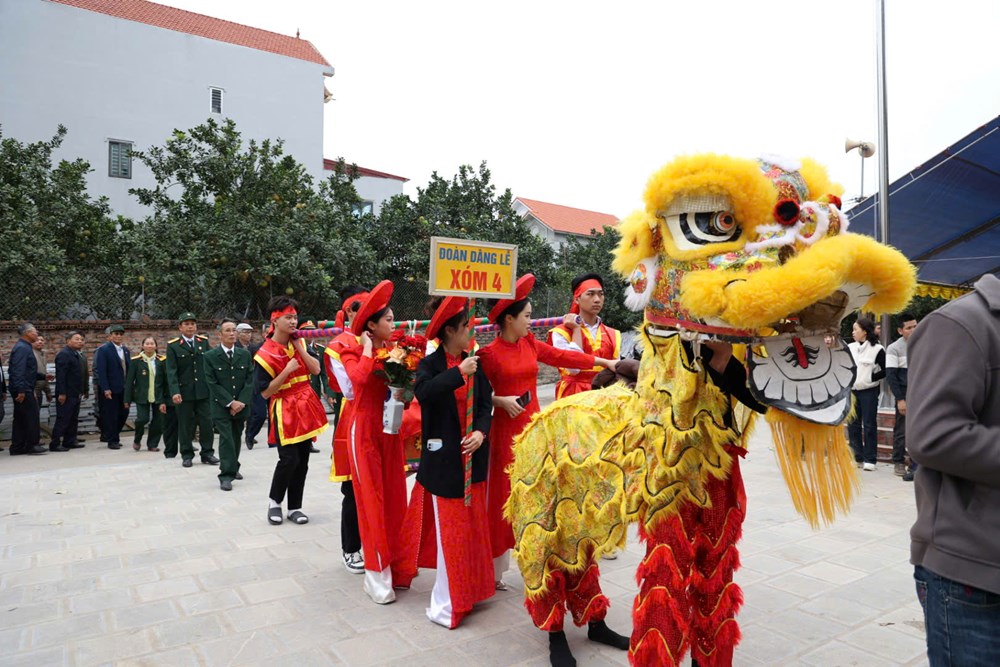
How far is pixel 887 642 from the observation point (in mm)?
3539

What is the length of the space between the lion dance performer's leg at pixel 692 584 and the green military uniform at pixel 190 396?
25.0ft

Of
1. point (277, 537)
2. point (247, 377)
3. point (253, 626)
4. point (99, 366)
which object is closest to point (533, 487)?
point (253, 626)

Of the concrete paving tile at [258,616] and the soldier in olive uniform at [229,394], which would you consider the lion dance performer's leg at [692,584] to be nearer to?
the concrete paving tile at [258,616]

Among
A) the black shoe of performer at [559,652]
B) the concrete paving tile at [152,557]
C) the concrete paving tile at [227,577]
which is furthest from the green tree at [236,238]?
the black shoe of performer at [559,652]

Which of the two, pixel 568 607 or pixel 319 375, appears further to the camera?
pixel 319 375

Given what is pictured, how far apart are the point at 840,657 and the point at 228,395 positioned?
643cm

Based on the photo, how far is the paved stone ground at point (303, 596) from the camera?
348 cm

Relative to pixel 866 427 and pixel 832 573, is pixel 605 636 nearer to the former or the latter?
pixel 832 573

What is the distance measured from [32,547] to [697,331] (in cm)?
545

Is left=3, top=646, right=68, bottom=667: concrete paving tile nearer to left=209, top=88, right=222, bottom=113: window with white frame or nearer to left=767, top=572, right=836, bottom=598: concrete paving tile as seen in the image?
left=767, top=572, right=836, bottom=598: concrete paving tile

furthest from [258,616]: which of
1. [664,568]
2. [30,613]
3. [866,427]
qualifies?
[866,427]

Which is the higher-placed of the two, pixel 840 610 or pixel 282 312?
pixel 282 312

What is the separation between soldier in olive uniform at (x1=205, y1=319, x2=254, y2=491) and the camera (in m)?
7.52

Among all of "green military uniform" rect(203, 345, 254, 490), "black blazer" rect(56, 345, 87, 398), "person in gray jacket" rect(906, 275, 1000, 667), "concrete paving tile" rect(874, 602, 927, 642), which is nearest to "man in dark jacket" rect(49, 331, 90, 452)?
"black blazer" rect(56, 345, 87, 398)
